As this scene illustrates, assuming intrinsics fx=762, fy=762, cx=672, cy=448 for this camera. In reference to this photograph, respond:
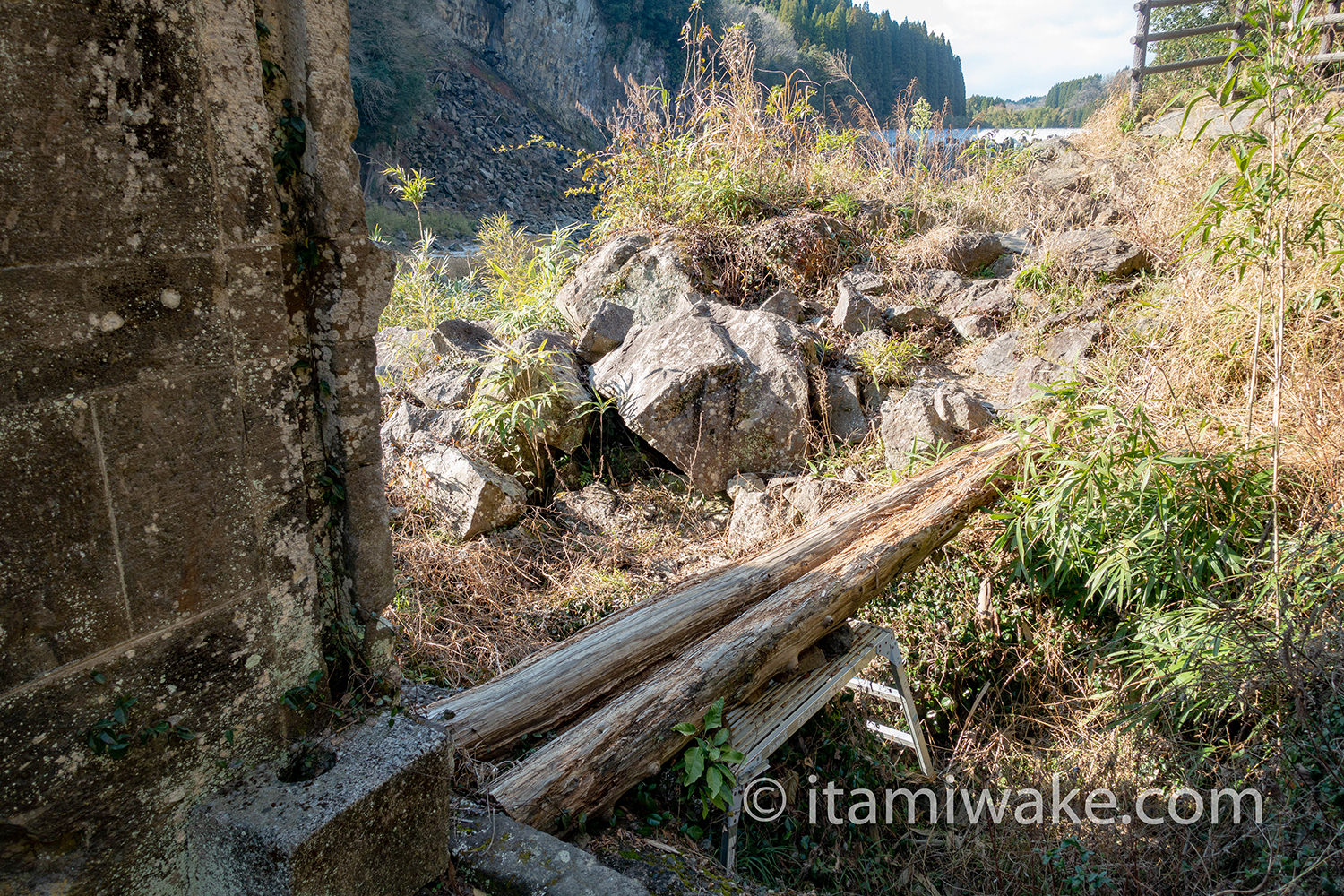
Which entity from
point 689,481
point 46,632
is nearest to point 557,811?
point 46,632

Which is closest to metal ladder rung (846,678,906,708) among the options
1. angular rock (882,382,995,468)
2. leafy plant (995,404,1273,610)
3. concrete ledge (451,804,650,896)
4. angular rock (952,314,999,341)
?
leafy plant (995,404,1273,610)

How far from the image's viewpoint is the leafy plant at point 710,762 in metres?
2.28

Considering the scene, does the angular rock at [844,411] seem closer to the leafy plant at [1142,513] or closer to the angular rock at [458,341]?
the leafy plant at [1142,513]

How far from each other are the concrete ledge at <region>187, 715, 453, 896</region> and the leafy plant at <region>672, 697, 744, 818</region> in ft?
2.64

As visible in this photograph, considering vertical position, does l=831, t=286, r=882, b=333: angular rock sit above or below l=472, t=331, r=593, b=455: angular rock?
above

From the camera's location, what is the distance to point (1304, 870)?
7.20 feet

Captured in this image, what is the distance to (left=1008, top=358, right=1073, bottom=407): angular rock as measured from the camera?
4.75m

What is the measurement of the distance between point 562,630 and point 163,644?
2.47 metres

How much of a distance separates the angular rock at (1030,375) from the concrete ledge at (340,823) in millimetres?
4071

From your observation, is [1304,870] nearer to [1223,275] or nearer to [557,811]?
[557,811]

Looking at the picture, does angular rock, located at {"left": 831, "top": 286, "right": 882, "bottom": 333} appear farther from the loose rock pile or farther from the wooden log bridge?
the wooden log bridge

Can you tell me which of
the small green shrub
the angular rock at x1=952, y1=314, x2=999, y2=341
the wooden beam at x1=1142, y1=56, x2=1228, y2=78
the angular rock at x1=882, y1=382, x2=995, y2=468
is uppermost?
the wooden beam at x1=1142, y1=56, x2=1228, y2=78

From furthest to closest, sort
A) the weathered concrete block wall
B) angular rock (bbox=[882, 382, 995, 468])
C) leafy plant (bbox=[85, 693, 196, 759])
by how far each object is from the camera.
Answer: angular rock (bbox=[882, 382, 995, 468]) → leafy plant (bbox=[85, 693, 196, 759]) → the weathered concrete block wall

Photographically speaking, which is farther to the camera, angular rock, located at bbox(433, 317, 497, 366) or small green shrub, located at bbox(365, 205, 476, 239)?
small green shrub, located at bbox(365, 205, 476, 239)
